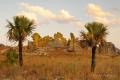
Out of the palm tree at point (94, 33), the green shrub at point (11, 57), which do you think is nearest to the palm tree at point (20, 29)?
the green shrub at point (11, 57)

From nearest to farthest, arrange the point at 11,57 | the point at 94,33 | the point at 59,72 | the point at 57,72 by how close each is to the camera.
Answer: the point at 59,72 < the point at 57,72 < the point at 94,33 < the point at 11,57

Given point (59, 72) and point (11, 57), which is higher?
point (11, 57)

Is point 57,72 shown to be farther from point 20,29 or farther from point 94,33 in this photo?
point 20,29

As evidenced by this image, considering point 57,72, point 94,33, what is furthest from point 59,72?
point 94,33

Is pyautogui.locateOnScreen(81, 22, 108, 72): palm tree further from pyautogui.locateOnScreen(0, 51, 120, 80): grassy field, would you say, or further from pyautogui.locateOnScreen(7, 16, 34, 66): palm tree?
pyautogui.locateOnScreen(7, 16, 34, 66): palm tree

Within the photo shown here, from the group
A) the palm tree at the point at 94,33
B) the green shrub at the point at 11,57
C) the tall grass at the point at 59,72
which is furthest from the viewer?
the green shrub at the point at 11,57

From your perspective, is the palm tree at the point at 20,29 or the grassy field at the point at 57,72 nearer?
the grassy field at the point at 57,72

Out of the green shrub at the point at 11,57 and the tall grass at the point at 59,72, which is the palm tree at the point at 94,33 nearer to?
the tall grass at the point at 59,72

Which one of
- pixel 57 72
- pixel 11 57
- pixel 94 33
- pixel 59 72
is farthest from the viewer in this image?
pixel 11 57

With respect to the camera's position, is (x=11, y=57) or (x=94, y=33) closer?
(x=94, y=33)

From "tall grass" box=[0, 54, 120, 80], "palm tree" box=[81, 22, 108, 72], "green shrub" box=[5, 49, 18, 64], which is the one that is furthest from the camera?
"green shrub" box=[5, 49, 18, 64]

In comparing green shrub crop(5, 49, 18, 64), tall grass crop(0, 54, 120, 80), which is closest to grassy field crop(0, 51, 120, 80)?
tall grass crop(0, 54, 120, 80)

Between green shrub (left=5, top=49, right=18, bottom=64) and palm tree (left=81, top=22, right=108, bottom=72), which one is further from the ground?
palm tree (left=81, top=22, right=108, bottom=72)

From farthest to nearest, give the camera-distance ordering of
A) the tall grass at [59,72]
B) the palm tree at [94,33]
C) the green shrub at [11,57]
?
the green shrub at [11,57]
the palm tree at [94,33]
the tall grass at [59,72]
